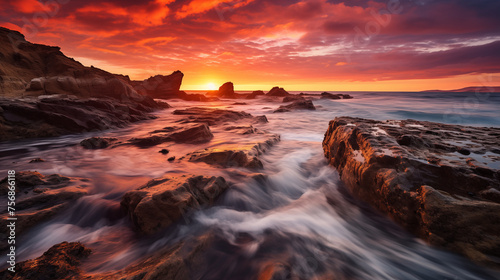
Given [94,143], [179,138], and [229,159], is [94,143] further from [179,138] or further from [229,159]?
[229,159]

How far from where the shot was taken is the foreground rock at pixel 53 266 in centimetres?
171

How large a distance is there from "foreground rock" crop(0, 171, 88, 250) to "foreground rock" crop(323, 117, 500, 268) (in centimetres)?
472

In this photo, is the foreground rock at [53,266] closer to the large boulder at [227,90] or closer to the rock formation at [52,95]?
the rock formation at [52,95]

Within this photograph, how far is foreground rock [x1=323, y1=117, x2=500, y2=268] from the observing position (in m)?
2.13

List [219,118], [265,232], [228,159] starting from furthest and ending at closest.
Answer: [219,118], [228,159], [265,232]

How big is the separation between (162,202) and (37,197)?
2009 millimetres

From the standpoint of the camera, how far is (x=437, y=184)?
2596mm

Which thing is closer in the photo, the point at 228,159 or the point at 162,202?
the point at 162,202

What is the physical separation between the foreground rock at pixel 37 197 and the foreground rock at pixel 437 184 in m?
4.72

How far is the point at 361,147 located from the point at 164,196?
3.49m

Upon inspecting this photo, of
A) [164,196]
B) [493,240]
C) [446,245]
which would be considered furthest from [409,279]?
[164,196]

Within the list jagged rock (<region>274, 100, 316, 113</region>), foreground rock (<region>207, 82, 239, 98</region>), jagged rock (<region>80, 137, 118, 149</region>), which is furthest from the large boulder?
jagged rock (<region>80, 137, 118, 149</region>)

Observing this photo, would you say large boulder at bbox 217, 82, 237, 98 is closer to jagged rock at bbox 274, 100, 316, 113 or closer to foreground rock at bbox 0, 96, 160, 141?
jagged rock at bbox 274, 100, 316, 113

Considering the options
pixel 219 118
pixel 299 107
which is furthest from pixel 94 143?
pixel 299 107
